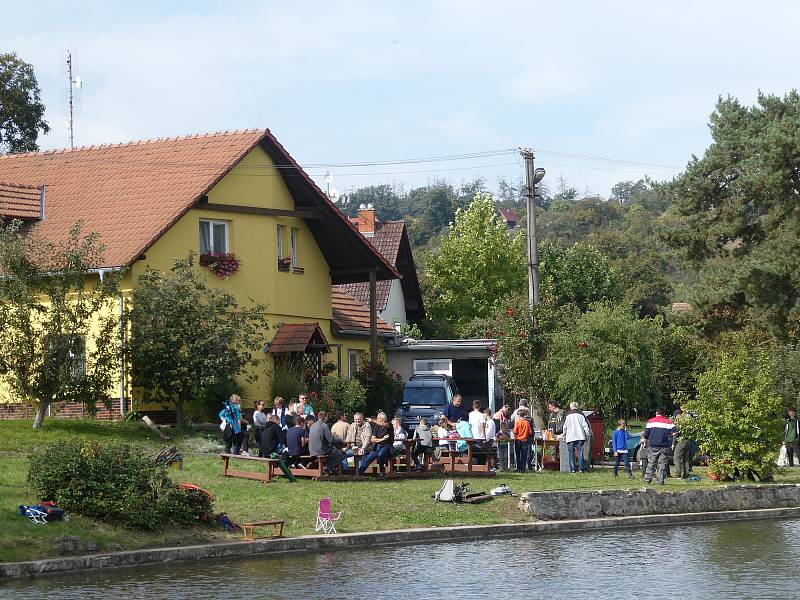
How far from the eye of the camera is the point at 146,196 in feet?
110

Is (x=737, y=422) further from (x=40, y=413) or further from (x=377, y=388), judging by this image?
(x=40, y=413)

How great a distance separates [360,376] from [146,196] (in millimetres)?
8105

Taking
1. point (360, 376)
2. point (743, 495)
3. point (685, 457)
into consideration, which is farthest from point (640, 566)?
point (360, 376)

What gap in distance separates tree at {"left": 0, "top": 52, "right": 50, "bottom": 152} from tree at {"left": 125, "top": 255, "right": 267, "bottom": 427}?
2443 centimetres

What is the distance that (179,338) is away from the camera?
2928 centimetres

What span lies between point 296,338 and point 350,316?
22.1ft

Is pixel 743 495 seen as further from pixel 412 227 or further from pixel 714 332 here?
pixel 412 227

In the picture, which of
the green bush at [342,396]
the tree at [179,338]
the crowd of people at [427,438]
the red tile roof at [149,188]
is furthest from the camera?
the green bush at [342,396]

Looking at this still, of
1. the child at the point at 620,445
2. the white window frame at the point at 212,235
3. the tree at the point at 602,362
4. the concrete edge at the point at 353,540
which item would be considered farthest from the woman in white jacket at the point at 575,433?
the white window frame at the point at 212,235

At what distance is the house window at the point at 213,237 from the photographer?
33906 millimetres

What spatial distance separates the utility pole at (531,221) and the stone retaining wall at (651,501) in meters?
9.25

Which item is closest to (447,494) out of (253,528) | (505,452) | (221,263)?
(253,528)

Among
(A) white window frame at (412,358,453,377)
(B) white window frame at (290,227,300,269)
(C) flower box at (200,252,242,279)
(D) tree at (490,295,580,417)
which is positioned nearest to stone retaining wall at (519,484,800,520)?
(D) tree at (490,295,580,417)

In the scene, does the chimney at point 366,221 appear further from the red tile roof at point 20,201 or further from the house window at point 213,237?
the red tile roof at point 20,201
